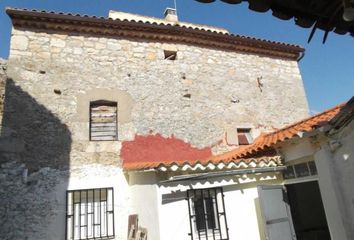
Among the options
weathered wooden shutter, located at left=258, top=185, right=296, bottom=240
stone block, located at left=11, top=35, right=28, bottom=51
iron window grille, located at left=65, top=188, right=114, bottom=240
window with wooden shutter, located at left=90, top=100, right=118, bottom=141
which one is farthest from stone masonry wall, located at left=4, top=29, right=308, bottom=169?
weathered wooden shutter, located at left=258, top=185, right=296, bottom=240

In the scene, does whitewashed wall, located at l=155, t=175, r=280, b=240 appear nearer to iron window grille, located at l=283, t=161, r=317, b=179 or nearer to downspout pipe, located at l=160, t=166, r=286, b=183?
downspout pipe, located at l=160, t=166, r=286, b=183

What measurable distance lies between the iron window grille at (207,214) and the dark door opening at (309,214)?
96.0 inches

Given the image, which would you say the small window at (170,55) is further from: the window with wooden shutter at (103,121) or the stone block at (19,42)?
the stone block at (19,42)

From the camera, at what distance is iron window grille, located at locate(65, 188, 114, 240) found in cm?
683

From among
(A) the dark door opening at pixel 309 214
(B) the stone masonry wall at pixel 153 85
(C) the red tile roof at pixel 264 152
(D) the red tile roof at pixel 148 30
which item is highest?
(D) the red tile roof at pixel 148 30

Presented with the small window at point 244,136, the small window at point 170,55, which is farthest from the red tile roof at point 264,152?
the small window at point 170,55

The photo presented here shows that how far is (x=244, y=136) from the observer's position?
31.6ft

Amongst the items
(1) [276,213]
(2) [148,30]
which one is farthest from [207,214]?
(2) [148,30]

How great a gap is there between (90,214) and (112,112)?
8.96ft

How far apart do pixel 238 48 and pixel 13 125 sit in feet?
24.4

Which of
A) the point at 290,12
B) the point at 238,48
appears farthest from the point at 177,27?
the point at 290,12

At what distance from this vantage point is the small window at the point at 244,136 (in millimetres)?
9503

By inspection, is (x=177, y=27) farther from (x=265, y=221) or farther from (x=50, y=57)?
(x=265, y=221)

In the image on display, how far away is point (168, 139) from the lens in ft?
27.4
